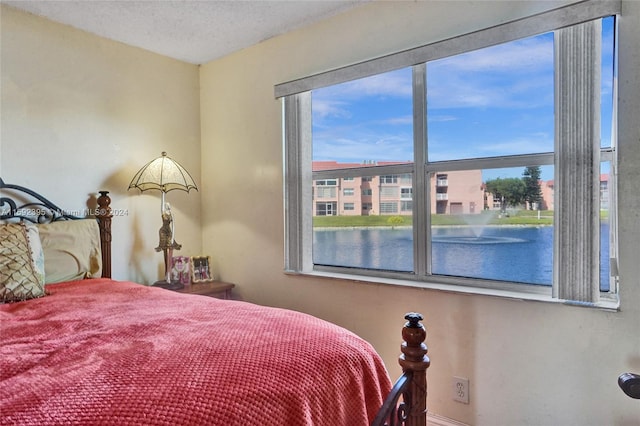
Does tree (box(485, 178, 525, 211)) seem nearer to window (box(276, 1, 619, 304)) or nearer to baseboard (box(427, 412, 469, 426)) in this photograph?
window (box(276, 1, 619, 304))

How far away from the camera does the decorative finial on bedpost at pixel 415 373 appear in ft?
3.91

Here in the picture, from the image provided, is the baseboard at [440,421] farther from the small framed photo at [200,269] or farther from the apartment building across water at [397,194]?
the small framed photo at [200,269]

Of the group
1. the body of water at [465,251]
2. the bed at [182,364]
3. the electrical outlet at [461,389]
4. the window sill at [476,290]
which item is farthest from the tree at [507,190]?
the bed at [182,364]

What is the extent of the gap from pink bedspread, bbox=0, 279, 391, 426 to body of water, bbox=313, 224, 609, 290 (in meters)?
1.01

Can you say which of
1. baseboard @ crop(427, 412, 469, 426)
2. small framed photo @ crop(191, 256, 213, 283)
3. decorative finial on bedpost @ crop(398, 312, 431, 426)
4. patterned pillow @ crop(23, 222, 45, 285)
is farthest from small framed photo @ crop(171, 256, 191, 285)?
decorative finial on bedpost @ crop(398, 312, 431, 426)

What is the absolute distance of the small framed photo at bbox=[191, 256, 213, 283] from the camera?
2945mm

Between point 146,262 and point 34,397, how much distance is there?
87.4 inches

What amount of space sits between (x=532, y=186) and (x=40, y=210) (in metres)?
2.76

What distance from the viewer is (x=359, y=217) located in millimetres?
2512

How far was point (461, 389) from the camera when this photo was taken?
6.36 ft

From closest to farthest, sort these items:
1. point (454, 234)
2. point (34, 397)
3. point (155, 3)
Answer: point (34, 397)
point (454, 234)
point (155, 3)

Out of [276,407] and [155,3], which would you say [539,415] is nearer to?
[276,407]

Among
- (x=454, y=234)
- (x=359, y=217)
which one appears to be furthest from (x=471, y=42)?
(x=359, y=217)

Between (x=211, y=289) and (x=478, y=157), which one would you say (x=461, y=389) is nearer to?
→ (x=478, y=157)
